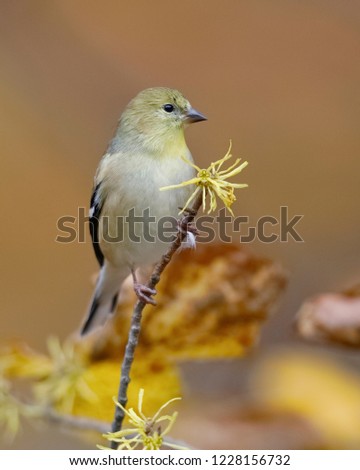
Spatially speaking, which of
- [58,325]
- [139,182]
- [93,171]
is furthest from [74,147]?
[58,325]

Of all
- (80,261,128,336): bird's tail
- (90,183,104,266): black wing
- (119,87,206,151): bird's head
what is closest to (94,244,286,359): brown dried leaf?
(80,261,128,336): bird's tail

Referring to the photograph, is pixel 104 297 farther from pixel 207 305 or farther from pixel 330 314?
pixel 330 314

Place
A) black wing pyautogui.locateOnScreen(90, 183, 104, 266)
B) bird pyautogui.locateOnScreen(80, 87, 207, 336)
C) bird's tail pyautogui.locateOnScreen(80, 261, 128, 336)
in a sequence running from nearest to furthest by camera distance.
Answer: bird pyautogui.locateOnScreen(80, 87, 207, 336) → black wing pyautogui.locateOnScreen(90, 183, 104, 266) → bird's tail pyautogui.locateOnScreen(80, 261, 128, 336)

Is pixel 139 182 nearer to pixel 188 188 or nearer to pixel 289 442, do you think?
pixel 188 188

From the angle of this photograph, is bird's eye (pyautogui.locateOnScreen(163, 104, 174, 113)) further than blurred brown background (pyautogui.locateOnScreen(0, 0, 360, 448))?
No

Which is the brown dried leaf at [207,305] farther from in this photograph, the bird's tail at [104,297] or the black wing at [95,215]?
the black wing at [95,215]

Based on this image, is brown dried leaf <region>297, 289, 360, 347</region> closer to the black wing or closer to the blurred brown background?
the blurred brown background
